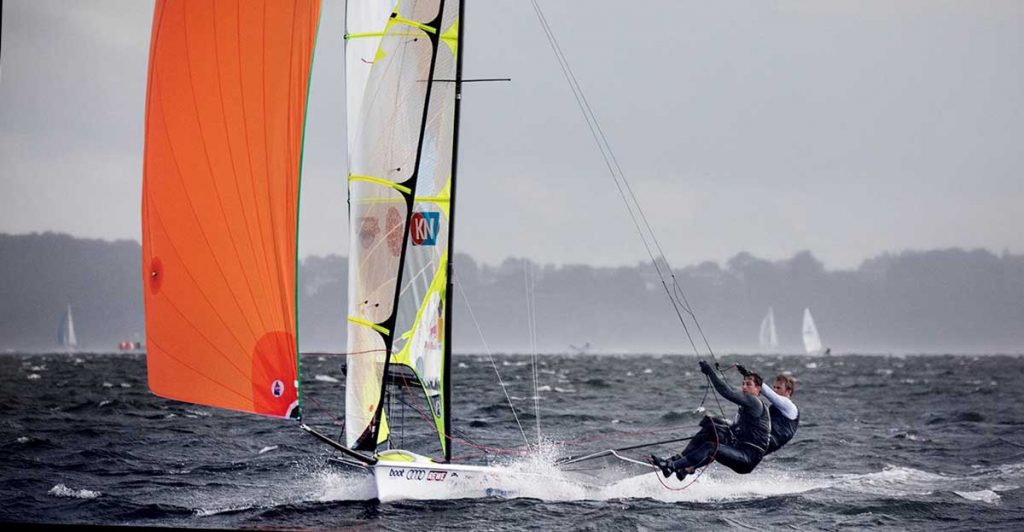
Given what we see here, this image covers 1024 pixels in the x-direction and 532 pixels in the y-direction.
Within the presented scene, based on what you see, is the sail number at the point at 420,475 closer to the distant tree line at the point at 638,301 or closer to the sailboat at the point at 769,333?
the distant tree line at the point at 638,301

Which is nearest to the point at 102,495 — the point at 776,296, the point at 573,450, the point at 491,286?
the point at 573,450

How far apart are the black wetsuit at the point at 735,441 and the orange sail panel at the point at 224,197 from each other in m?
2.34

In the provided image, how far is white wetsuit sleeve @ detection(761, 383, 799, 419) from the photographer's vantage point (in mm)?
6703

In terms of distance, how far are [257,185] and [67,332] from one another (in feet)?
18.4

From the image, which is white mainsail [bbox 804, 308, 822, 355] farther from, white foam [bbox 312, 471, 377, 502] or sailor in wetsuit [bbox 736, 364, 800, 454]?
white foam [bbox 312, 471, 377, 502]

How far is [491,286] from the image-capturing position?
1291 centimetres

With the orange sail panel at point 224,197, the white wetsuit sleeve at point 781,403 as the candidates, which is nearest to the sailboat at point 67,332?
the orange sail panel at point 224,197

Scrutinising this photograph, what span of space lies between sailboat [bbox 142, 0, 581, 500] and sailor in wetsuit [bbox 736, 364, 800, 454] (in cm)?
216

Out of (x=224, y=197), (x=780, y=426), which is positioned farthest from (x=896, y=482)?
(x=224, y=197)

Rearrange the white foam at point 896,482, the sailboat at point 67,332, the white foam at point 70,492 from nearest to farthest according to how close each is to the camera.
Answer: the white foam at point 70,492
the white foam at point 896,482
the sailboat at point 67,332

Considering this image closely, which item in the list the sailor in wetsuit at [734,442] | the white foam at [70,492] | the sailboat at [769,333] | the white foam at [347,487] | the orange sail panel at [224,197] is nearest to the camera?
the orange sail panel at [224,197]

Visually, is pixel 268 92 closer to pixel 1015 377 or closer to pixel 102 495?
pixel 102 495

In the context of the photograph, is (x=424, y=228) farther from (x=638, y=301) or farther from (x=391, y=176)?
(x=638, y=301)

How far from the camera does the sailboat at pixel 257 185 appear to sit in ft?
19.5
